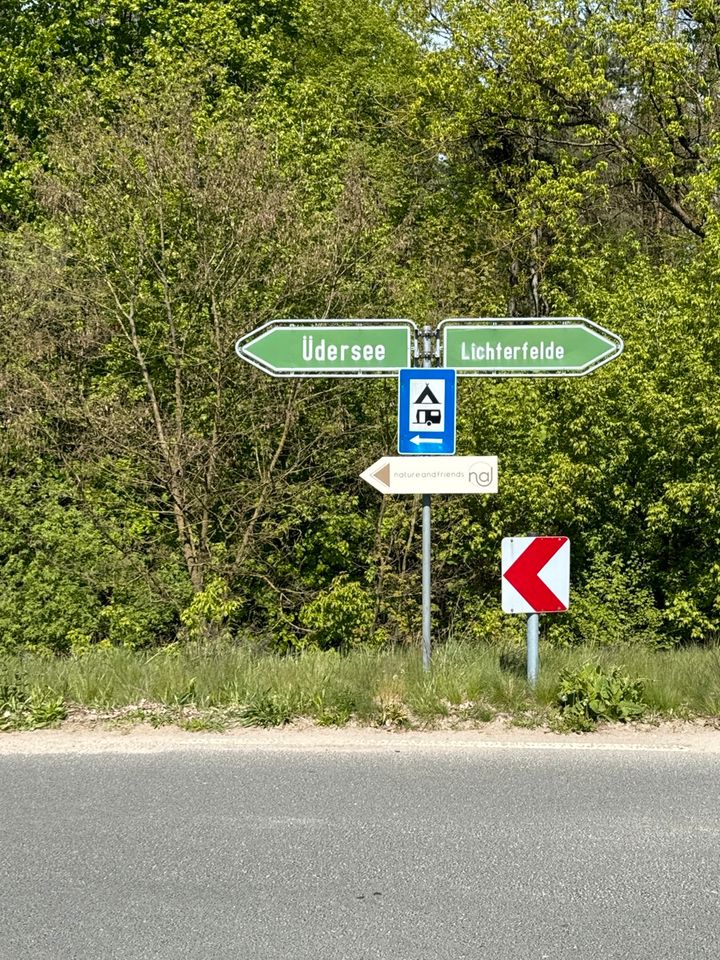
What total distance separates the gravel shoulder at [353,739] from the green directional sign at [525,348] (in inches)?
99.1

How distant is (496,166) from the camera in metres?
22.4

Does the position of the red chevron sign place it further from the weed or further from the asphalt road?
the weed

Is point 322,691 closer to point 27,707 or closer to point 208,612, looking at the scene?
point 27,707

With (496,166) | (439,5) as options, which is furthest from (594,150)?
(439,5)

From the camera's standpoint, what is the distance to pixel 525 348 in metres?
7.46

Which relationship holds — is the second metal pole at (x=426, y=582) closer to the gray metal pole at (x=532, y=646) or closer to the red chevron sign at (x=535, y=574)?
the red chevron sign at (x=535, y=574)

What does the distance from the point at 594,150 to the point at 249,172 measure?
432 inches

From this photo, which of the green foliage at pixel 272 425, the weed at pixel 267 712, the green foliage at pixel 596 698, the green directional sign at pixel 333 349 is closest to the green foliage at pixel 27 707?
the weed at pixel 267 712

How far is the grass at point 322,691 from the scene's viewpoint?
652 cm

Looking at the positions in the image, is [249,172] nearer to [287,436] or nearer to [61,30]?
[287,436]

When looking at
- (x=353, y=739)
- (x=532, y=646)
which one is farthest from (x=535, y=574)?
(x=353, y=739)

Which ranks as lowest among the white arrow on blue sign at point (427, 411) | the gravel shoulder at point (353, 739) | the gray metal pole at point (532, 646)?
the gravel shoulder at point (353, 739)

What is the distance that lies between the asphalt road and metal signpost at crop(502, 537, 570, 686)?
4.05 ft

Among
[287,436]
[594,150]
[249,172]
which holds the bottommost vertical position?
[287,436]
